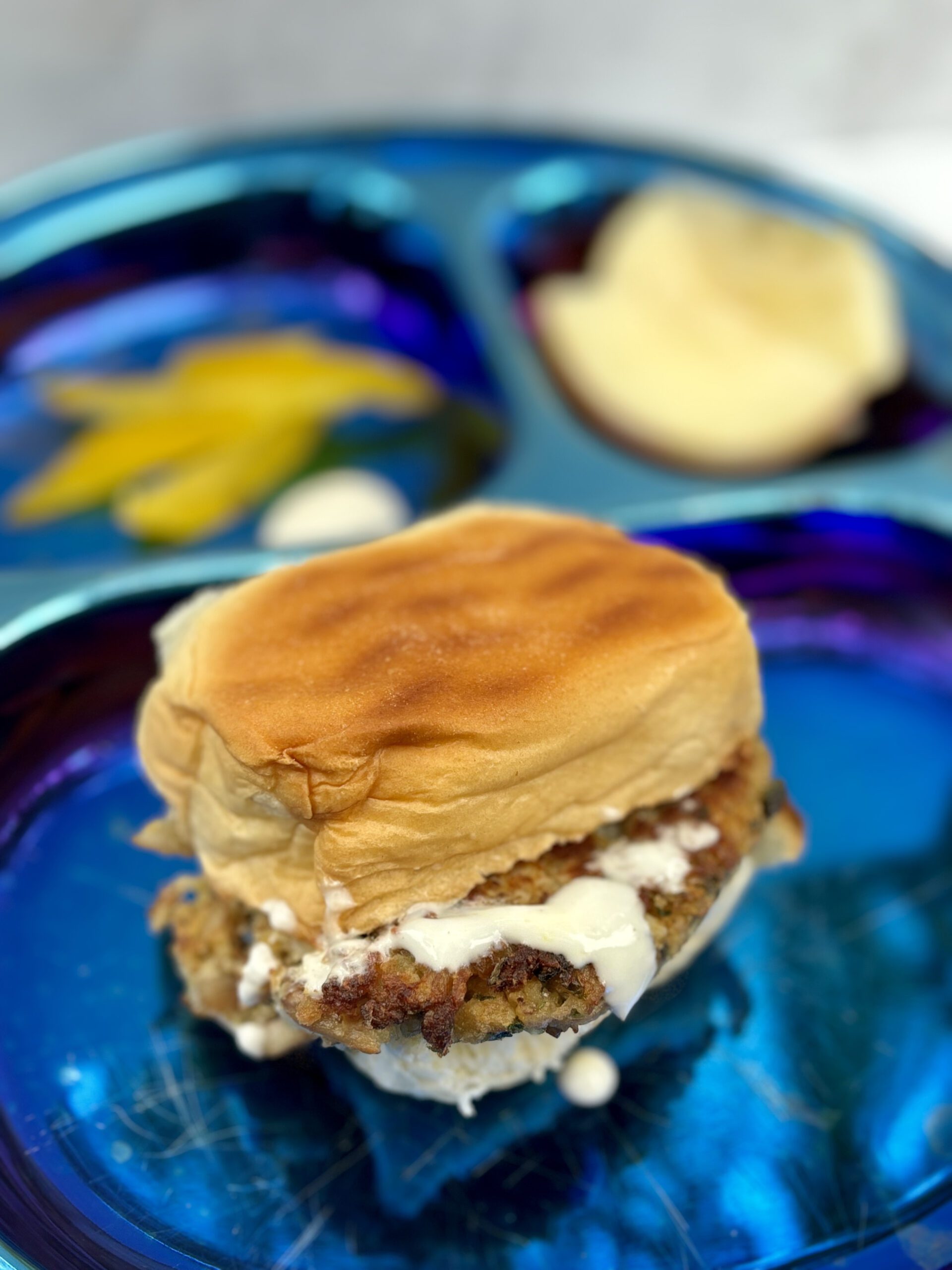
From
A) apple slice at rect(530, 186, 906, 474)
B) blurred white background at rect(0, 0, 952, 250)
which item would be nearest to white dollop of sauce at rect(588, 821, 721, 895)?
apple slice at rect(530, 186, 906, 474)

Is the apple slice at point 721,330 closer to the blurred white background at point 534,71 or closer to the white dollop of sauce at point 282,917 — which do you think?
the blurred white background at point 534,71

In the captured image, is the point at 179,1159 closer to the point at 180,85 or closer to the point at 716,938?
the point at 716,938

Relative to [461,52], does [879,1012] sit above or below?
below

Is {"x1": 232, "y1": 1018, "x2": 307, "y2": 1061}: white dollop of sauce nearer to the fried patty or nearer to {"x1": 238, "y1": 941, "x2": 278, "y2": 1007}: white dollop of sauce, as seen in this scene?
the fried patty

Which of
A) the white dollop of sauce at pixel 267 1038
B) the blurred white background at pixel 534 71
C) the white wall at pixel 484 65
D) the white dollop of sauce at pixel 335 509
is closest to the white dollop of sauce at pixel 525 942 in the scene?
the white dollop of sauce at pixel 267 1038

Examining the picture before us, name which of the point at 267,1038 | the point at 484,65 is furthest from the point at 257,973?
the point at 484,65

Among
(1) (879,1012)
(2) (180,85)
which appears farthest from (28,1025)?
(2) (180,85)
